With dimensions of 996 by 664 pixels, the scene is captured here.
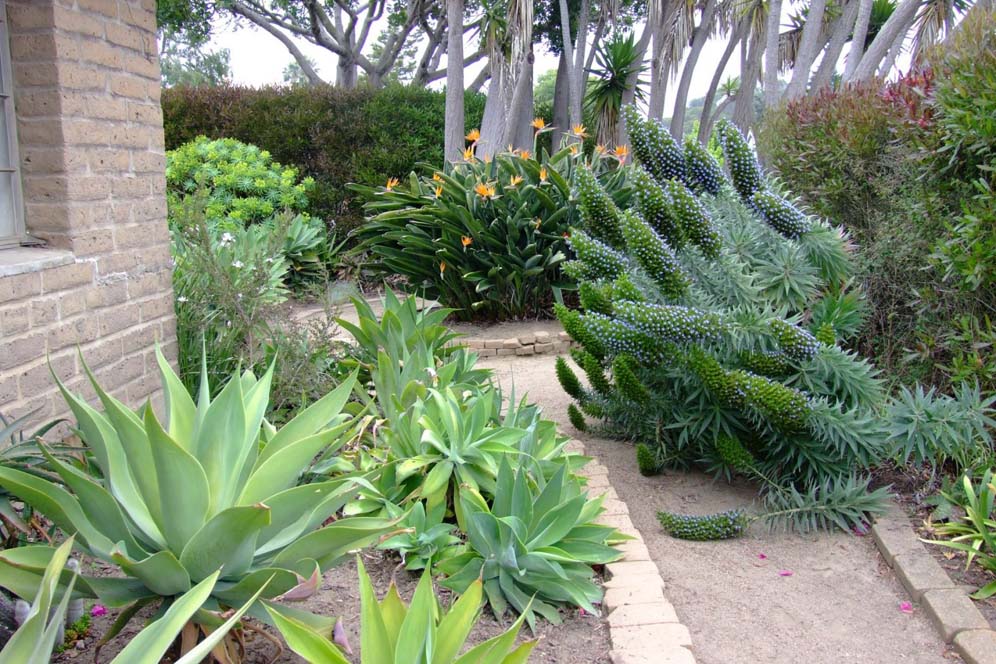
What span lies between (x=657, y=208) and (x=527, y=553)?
193 centimetres

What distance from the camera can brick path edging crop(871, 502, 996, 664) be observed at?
2760 millimetres

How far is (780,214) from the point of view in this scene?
3.88m

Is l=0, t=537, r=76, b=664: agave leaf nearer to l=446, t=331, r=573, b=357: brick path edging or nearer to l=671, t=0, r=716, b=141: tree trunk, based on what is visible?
l=446, t=331, r=573, b=357: brick path edging

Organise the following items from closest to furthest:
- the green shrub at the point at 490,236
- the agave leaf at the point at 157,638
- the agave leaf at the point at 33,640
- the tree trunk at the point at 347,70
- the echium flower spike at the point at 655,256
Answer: the agave leaf at the point at 33,640, the agave leaf at the point at 157,638, the echium flower spike at the point at 655,256, the green shrub at the point at 490,236, the tree trunk at the point at 347,70

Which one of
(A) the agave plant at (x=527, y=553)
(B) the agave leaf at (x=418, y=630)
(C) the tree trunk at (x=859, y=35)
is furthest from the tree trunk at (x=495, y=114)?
(B) the agave leaf at (x=418, y=630)

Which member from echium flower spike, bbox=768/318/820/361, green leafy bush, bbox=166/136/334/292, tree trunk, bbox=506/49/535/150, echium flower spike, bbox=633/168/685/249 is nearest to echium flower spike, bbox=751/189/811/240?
echium flower spike, bbox=633/168/685/249

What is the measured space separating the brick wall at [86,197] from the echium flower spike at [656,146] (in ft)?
7.69

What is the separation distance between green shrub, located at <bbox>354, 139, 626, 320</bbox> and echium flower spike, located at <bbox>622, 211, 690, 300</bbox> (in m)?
3.15

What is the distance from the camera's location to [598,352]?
4.35 meters

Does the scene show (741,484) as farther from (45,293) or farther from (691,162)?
(45,293)

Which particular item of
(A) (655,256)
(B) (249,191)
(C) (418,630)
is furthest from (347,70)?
(C) (418,630)

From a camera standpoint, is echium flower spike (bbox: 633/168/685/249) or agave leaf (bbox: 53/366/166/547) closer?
agave leaf (bbox: 53/366/166/547)

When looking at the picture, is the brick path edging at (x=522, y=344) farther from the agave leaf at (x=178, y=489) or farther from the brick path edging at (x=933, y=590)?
the agave leaf at (x=178, y=489)

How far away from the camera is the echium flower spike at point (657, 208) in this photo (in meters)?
3.79
